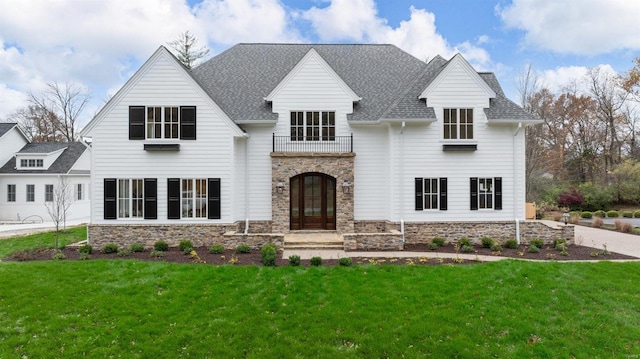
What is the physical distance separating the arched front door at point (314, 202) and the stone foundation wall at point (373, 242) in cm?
257

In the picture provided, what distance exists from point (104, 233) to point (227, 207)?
491cm

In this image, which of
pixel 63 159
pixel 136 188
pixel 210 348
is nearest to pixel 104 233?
pixel 136 188

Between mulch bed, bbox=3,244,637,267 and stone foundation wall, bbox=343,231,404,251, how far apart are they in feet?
1.83

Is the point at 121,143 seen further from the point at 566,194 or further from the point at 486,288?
the point at 566,194

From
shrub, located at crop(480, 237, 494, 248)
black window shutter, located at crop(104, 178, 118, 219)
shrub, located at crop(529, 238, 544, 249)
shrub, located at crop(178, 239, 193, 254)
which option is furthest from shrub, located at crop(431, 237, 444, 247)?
black window shutter, located at crop(104, 178, 118, 219)

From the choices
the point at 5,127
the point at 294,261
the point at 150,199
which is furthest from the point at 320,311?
the point at 5,127

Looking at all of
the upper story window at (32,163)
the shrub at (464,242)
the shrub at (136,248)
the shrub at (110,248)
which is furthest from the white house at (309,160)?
the upper story window at (32,163)

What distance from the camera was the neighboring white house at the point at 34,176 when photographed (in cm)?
2567

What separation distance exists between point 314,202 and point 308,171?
1.53 meters

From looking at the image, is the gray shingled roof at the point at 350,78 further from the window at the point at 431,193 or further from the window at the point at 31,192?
the window at the point at 31,192

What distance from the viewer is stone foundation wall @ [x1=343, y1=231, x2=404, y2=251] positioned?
12875 millimetres

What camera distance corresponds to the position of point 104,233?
13.7 meters

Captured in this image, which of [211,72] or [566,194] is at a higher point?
[211,72]

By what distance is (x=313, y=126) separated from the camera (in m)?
15.2
